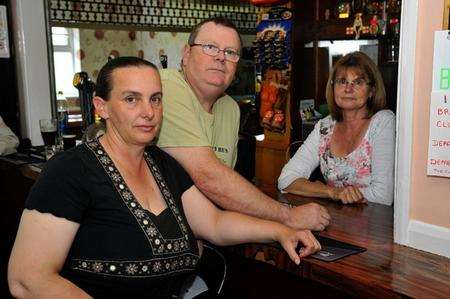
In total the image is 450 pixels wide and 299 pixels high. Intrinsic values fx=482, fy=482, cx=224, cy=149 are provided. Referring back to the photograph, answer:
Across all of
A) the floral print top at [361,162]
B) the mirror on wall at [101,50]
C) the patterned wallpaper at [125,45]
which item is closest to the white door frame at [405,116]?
the floral print top at [361,162]

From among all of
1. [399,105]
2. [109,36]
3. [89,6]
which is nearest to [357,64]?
[399,105]

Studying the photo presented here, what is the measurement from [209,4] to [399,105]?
4.30 m

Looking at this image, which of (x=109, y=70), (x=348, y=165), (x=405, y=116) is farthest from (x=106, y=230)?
(x=348, y=165)

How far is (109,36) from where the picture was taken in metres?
6.77

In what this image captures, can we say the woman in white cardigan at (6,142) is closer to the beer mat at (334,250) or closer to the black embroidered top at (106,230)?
the black embroidered top at (106,230)

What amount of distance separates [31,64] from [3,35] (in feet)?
1.03

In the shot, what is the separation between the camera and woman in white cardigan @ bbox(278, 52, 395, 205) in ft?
7.79

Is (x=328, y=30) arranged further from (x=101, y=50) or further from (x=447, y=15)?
(x=101, y=50)

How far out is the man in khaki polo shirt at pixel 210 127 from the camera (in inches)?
72.6

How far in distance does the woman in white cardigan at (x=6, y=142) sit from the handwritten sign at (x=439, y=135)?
2964 mm

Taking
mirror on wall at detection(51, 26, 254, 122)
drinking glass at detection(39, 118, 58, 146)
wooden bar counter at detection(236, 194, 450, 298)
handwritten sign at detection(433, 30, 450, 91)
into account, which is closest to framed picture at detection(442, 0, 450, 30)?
handwritten sign at detection(433, 30, 450, 91)

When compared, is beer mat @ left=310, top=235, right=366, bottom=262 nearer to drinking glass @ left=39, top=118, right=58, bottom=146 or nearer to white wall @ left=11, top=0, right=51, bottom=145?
drinking glass @ left=39, top=118, right=58, bottom=146

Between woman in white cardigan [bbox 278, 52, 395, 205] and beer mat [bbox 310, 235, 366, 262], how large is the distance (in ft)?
2.18

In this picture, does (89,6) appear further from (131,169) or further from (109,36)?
(131,169)
